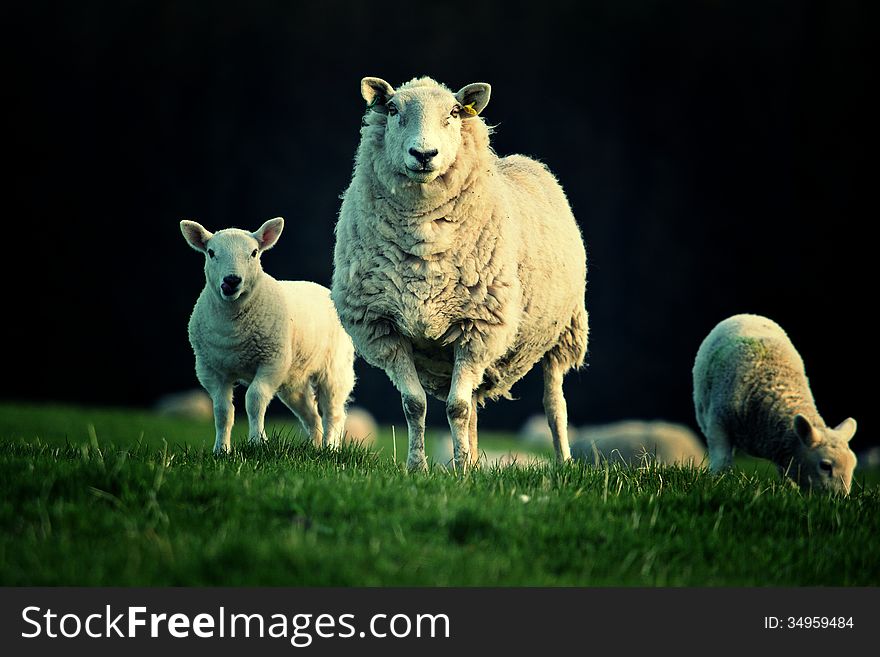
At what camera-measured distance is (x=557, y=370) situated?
310 inches

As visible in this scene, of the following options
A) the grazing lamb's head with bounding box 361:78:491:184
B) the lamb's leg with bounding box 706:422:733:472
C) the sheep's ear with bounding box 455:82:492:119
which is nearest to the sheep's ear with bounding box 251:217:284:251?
the grazing lamb's head with bounding box 361:78:491:184

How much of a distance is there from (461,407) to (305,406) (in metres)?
2.44

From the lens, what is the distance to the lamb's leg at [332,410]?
25.8 feet

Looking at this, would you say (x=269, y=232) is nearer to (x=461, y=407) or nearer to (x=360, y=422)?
(x=461, y=407)

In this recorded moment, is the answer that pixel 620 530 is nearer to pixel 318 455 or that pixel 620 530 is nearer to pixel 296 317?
pixel 318 455

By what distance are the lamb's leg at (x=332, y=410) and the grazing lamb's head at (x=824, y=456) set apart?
384 cm

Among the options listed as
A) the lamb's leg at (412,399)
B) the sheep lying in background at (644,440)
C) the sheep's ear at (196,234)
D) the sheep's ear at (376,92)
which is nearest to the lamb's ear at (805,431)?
the lamb's leg at (412,399)

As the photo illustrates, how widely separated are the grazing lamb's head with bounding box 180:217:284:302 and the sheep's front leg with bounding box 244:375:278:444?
0.63m

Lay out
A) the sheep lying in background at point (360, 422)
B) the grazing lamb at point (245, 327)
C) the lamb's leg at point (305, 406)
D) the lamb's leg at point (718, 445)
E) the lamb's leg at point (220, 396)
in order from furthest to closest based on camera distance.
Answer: the sheep lying in background at point (360, 422), the lamb's leg at point (718, 445), the lamb's leg at point (305, 406), the lamb's leg at point (220, 396), the grazing lamb at point (245, 327)

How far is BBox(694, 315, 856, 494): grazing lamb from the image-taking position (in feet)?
27.2

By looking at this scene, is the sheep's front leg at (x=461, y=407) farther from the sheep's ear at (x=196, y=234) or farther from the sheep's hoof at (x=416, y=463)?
the sheep's ear at (x=196, y=234)

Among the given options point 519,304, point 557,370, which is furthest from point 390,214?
point 557,370

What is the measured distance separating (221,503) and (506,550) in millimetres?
1293

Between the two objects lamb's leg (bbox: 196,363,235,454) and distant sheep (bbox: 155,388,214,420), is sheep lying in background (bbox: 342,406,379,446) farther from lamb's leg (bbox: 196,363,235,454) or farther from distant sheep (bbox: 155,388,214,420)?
lamb's leg (bbox: 196,363,235,454)
